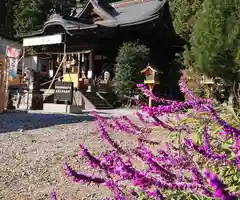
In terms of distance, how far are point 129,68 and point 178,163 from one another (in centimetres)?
1318

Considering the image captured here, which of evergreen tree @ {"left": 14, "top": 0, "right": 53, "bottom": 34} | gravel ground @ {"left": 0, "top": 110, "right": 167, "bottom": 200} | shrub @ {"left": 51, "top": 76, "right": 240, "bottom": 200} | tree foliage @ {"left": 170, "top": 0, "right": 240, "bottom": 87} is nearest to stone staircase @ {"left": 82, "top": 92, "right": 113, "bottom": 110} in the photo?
gravel ground @ {"left": 0, "top": 110, "right": 167, "bottom": 200}

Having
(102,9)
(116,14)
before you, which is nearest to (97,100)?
(102,9)

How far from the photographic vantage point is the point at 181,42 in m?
17.6

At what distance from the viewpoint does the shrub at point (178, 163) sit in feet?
3.40

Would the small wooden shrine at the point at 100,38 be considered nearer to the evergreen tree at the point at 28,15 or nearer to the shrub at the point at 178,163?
the evergreen tree at the point at 28,15

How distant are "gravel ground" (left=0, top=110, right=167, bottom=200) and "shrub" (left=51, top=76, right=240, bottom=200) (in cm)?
133

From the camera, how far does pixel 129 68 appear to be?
1460cm

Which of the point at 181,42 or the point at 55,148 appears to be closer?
the point at 55,148

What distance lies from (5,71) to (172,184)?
10.3 meters

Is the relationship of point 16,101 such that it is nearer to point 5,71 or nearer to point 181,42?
point 5,71

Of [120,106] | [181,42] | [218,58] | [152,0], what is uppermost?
[152,0]

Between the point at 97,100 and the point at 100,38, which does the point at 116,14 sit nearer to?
the point at 100,38

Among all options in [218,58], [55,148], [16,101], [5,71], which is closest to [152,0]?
[16,101]

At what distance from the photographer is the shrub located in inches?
40.9
